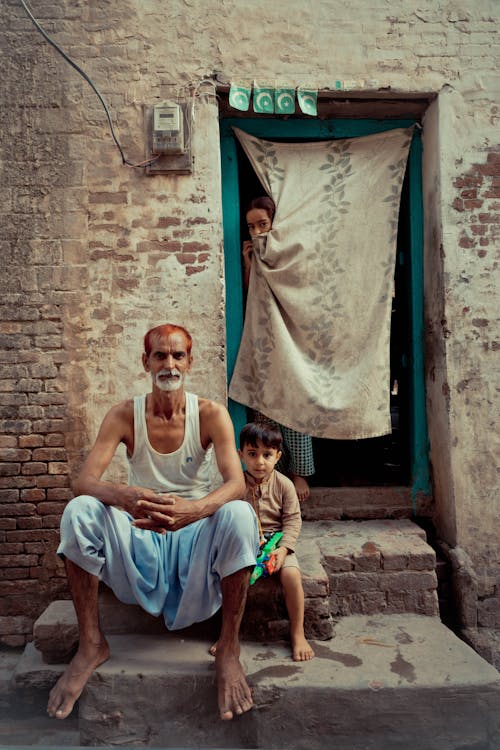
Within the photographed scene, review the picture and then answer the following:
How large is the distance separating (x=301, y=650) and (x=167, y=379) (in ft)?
4.75

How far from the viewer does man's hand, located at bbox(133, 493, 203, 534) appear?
2.79 meters

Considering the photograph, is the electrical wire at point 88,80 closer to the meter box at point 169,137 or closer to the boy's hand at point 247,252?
the meter box at point 169,137

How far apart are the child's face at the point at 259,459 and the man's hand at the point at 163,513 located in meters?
0.55

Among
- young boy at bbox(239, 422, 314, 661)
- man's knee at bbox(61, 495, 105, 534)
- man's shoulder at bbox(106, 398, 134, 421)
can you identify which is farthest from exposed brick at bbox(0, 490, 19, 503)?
young boy at bbox(239, 422, 314, 661)

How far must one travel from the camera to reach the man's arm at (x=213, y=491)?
2.81m

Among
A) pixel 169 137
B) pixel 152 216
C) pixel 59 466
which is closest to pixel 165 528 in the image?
pixel 59 466

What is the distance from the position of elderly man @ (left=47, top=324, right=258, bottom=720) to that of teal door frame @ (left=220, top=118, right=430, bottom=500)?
50.2 inches

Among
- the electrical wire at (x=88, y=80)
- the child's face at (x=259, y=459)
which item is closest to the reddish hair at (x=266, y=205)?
the electrical wire at (x=88, y=80)

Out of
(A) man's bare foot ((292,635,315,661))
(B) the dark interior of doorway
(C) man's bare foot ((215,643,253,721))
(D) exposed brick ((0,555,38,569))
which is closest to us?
(C) man's bare foot ((215,643,253,721))

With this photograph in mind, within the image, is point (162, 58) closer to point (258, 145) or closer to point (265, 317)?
point (258, 145)

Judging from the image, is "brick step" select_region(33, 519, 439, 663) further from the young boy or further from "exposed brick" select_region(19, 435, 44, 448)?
"exposed brick" select_region(19, 435, 44, 448)

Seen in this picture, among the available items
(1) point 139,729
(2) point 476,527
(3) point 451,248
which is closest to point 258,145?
(3) point 451,248

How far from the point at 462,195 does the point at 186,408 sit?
2.44 m

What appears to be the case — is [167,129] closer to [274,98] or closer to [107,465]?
[274,98]
